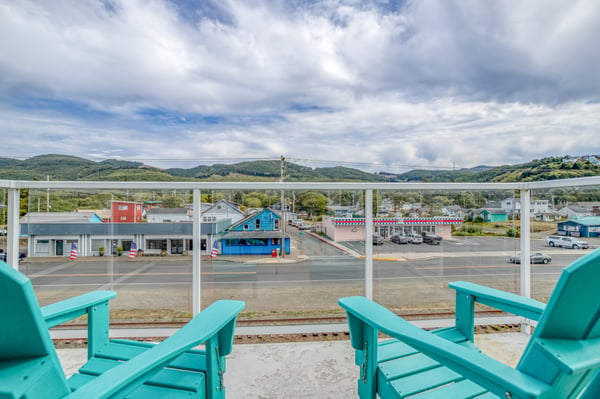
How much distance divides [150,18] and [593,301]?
12.0 meters

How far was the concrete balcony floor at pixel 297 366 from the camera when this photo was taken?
5.89 ft

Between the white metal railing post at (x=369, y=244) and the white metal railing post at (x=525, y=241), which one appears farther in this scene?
the white metal railing post at (x=525, y=241)

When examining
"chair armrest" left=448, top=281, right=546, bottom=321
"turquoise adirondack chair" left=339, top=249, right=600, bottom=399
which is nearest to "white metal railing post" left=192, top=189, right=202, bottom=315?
"turquoise adirondack chair" left=339, top=249, right=600, bottom=399

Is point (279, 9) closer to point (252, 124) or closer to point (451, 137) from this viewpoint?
point (451, 137)

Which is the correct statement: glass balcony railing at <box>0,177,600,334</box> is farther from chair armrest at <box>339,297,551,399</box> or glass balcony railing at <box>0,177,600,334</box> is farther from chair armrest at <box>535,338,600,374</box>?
chair armrest at <box>535,338,600,374</box>

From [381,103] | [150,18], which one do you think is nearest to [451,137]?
[381,103]

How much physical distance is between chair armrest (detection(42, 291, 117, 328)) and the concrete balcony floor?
3.06 ft

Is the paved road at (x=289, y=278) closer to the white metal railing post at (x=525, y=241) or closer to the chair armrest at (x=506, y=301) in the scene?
the white metal railing post at (x=525, y=241)

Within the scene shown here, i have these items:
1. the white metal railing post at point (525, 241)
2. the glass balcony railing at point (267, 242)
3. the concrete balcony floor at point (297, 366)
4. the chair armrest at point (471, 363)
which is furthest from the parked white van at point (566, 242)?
the chair armrest at point (471, 363)

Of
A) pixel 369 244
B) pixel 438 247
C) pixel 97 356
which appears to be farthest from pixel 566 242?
pixel 97 356

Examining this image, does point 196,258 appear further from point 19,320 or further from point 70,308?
point 19,320

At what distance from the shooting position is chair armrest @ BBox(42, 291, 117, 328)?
1.21m

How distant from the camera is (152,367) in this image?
2.59 ft

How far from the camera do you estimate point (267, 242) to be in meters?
2.47
